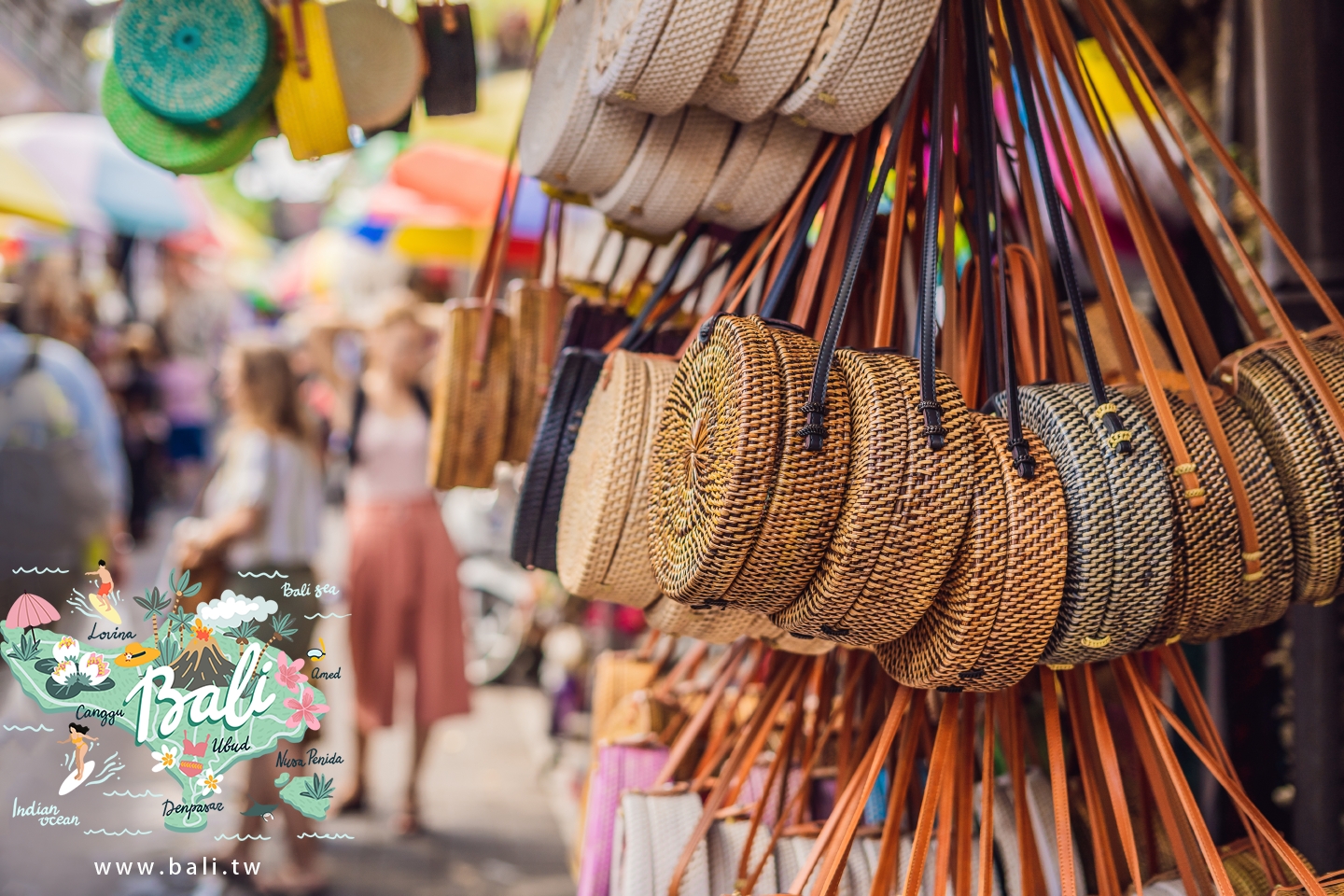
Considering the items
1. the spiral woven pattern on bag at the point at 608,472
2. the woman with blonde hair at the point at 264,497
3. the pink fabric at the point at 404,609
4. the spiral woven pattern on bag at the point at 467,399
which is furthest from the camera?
the pink fabric at the point at 404,609

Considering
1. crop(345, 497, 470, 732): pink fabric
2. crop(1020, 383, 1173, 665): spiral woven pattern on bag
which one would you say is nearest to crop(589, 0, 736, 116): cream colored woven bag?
crop(1020, 383, 1173, 665): spiral woven pattern on bag

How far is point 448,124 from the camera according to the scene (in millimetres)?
4141

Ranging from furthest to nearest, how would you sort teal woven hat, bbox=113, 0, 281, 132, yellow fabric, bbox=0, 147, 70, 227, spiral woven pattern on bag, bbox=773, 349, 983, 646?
yellow fabric, bbox=0, 147, 70, 227, teal woven hat, bbox=113, 0, 281, 132, spiral woven pattern on bag, bbox=773, 349, 983, 646

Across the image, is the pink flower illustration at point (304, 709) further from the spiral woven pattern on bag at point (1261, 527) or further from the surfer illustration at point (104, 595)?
the spiral woven pattern on bag at point (1261, 527)

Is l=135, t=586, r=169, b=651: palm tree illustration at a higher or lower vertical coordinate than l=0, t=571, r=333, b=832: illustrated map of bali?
higher

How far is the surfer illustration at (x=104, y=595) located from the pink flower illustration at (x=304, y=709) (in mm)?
199

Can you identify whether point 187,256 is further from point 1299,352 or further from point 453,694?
point 1299,352

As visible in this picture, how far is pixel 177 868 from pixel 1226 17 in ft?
6.57

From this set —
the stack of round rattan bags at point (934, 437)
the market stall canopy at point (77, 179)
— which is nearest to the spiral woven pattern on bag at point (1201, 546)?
the stack of round rattan bags at point (934, 437)

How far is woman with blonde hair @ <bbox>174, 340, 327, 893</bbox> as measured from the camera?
2.68m

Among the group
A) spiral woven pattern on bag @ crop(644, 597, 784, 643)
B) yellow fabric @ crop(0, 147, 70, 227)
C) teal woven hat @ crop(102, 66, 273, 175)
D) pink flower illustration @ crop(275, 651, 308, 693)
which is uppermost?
yellow fabric @ crop(0, 147, 70, 227)

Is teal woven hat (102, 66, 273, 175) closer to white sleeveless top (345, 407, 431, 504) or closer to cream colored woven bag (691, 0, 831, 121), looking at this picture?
cream colored woven bag (691, 0, 831, 121)

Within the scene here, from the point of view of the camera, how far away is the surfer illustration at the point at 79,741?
3.22 ft

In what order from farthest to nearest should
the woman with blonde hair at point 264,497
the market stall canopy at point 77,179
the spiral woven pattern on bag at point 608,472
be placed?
the market stall canopy at point 77,179 → the woman with blonde hair at point 264,497 → the spiral woven pattern on bag at point 608,472
